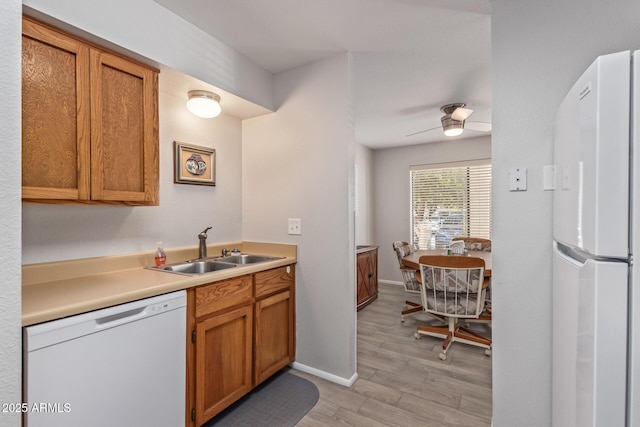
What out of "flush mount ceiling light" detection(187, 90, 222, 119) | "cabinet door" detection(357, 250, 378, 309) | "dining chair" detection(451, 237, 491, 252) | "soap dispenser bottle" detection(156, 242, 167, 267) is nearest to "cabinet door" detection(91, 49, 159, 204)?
"flush mount ceiling light" detection(187, 90, 222, 119)

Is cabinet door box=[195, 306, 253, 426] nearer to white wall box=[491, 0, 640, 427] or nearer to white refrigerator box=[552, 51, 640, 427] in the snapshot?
white wall box=[491, 0, 640, 427]

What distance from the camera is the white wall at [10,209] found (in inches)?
35.9

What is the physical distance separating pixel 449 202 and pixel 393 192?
959mm

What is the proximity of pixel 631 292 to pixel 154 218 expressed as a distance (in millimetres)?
2420

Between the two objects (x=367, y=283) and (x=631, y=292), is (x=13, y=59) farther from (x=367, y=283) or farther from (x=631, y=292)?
(x=367, y=283)

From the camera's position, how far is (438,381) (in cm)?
227

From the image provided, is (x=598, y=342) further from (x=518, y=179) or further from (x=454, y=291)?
(x=454, y=291)

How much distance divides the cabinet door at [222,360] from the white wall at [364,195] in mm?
3283

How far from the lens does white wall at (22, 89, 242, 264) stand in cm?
164

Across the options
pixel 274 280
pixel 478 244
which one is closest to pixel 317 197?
pixel 274 280

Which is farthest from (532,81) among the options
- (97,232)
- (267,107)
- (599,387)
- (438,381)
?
(97,232)

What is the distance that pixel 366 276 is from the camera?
4.14 metres

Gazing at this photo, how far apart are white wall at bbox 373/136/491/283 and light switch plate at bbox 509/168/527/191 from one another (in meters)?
3.57

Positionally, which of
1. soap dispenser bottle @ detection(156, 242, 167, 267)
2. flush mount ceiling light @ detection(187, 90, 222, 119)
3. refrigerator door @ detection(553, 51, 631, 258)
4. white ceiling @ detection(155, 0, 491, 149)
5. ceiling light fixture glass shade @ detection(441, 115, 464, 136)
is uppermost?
white ceiling @ detection(155, 0, 491, 149)
